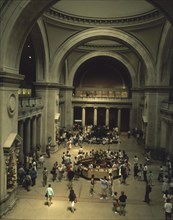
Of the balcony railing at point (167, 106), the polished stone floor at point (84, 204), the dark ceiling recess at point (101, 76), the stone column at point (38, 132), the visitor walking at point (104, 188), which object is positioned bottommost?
the polished stone floor at point (84, 204)

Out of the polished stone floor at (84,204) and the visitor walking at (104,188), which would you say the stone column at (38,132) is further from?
the visitor walking at (104,188)

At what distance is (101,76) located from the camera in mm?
40156

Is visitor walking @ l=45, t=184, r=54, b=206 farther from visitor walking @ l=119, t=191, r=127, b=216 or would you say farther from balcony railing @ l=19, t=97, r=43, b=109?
balcony railing @ l=19, t=97, r=43, b=109

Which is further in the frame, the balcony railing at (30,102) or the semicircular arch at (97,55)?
the semicircular arch at (97,55)

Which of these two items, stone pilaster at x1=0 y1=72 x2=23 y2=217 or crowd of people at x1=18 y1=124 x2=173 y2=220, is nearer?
stone pilaster at x1=0 y1=72 x2=23 y2=217

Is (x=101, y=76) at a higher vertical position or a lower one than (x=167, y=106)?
higher

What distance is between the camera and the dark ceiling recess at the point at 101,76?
39.7 meters

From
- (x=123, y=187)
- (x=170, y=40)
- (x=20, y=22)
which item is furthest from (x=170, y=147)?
(x=20, y=22)

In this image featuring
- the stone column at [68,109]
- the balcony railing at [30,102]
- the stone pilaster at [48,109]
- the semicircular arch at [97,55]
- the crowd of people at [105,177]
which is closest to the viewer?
the crowd of people at [105,177]

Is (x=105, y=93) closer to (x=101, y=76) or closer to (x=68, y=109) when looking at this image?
(x=101, y=76)

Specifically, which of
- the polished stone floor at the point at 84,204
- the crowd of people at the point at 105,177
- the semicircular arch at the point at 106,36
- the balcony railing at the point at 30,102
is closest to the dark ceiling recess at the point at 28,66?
the semicircular arch at the point at 106,36

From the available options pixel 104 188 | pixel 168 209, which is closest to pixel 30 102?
pixel 104 188

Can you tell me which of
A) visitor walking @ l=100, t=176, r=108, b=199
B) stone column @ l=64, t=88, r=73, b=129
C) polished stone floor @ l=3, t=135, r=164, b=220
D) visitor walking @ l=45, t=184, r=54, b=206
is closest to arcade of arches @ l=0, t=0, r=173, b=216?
polished stone floor @ l=3, t=135, r=164, b=220

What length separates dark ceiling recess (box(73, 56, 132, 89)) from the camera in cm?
3972
